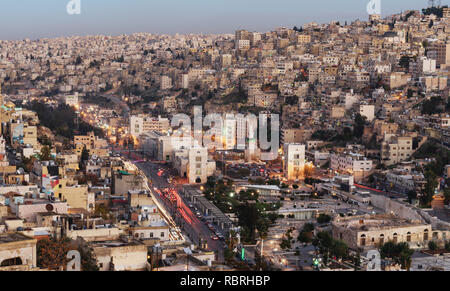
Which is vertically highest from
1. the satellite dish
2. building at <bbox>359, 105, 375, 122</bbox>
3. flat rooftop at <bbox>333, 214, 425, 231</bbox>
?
building at <bbox>359, 105, 375, 122</bbox>

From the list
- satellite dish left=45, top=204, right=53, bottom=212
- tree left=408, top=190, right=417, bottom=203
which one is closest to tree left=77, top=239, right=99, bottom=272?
satellite dish left=45, top=204, right=53, bottom=212

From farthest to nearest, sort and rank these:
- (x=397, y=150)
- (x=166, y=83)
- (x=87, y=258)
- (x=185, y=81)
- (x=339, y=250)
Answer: (x=166, y=83) → (x=185, y=81) → (x=397, y=150) → (x=339, y=250) → (x=87, y=258)

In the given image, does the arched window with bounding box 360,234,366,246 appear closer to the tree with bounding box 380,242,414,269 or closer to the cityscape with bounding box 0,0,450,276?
the cityscape with bounding box 0,0,450,276

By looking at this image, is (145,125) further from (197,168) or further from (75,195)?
(75,195)

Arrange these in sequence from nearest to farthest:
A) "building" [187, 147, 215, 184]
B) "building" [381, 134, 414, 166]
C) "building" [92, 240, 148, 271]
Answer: "building" [92, 240, 148, 271], "building" [187, 147, 215, 184], "building" [381, 134, 414, 166]

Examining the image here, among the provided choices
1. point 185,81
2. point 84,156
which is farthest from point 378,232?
point 185,81

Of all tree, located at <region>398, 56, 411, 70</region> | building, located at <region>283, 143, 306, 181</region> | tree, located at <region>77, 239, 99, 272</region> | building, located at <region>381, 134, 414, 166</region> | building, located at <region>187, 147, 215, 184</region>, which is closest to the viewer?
tree, located at <region>77, 239, 99, 272</region>
